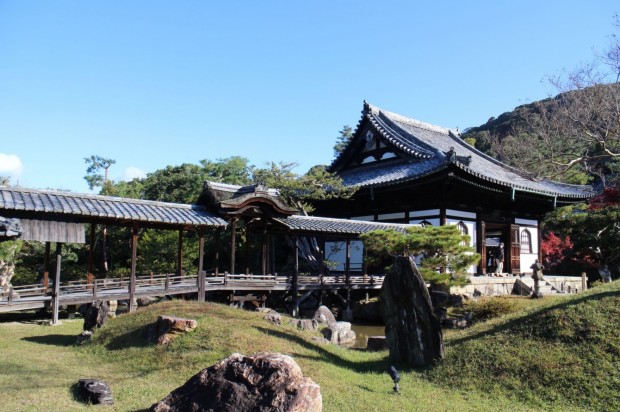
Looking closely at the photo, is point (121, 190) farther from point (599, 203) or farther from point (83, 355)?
point (599, 203)

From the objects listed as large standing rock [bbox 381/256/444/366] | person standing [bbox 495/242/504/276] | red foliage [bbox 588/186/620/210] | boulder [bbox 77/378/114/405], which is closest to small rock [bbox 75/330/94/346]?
boulder [bbox 77/378/114/405]

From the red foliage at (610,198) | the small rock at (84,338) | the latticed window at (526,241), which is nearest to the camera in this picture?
the small rock at (84,338)

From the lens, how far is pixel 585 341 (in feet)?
32.4

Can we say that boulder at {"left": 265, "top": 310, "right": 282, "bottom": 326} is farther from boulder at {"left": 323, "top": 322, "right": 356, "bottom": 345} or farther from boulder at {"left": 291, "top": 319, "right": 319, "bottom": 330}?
boulder at {"left": 323, "top": 322, "right": 356, "bottom": 345}

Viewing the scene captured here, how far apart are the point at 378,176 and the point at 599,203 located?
42.8ft

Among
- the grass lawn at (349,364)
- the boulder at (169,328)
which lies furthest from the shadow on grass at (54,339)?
the boulder at (169,328)

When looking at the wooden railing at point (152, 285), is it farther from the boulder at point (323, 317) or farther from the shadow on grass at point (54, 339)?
the boulder at point (323, 317)

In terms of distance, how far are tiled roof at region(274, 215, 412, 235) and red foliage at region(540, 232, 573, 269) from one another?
14.3 meters

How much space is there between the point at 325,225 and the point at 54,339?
1155 cm

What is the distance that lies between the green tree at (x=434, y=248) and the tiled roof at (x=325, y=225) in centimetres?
420

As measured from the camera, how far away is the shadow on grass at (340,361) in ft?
34.2

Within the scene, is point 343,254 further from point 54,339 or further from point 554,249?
point 54,339

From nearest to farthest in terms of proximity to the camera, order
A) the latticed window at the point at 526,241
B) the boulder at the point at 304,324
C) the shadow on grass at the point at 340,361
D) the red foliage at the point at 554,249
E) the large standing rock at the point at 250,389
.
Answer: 1. the large standing rock at the point at 250,389
2. the shadow on grass at the point at 340,361
3. the boulder at the point at 304,324
4. the latticed window at the point at 526,241
5. the red foliage at the point at 554,249

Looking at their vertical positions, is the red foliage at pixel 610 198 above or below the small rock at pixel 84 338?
above
